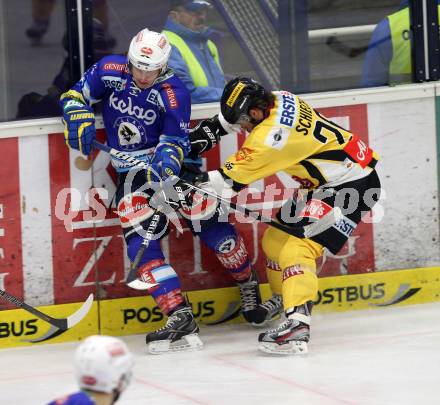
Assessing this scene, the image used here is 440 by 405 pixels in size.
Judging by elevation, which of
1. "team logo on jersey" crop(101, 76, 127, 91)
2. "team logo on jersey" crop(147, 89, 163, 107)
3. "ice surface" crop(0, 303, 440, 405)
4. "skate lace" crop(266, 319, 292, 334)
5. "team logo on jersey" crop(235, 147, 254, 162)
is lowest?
"ice surface" crop(0, 303, 440, 405)

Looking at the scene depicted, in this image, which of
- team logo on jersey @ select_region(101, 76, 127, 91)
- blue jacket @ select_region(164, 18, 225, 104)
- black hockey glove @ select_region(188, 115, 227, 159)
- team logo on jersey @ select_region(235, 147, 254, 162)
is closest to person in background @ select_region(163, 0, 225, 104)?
blue jacket @ select_region(164, 18, 225, 104)

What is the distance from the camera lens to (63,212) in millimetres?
5754

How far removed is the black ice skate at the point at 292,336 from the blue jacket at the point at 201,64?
1.16 meters

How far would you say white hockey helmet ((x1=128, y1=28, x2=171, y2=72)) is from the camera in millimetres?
5457

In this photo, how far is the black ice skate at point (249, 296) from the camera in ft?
19.4

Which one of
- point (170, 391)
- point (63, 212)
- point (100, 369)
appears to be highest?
point (63, 212)

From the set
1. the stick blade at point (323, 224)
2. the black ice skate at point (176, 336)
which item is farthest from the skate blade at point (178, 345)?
the stick blade at point (323, 224)

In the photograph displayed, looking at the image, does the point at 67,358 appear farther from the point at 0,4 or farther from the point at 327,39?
the point at 327,39

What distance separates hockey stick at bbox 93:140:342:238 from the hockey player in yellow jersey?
23 millimetres

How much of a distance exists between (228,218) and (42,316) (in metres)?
1.03

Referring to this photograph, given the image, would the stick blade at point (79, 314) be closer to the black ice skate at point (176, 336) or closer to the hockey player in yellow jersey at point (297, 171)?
the black ice skate at point (176, 336)

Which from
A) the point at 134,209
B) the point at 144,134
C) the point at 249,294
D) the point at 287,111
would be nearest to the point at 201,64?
the point at 144,134

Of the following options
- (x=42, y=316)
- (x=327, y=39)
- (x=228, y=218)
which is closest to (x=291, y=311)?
(x=228, y=218)

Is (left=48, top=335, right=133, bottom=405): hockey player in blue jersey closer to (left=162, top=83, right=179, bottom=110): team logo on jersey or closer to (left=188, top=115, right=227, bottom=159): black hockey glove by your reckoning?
(left=162, top=83, right=179, bottom=110): team logo on jersey
